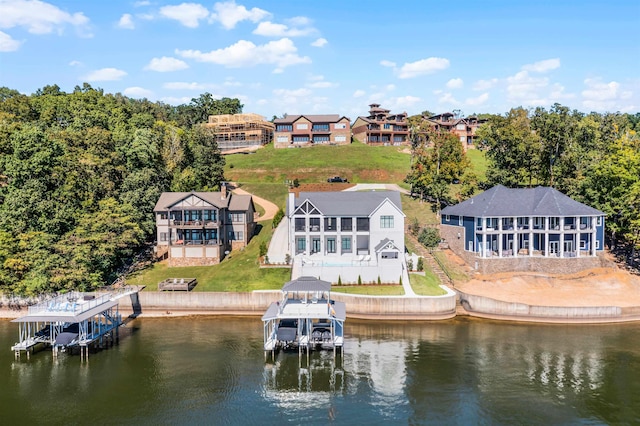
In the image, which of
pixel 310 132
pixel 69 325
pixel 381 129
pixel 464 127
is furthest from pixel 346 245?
pixel 464 127

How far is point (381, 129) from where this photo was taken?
132 metres

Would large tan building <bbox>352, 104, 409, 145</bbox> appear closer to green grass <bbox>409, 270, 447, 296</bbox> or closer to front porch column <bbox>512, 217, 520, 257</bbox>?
front porch column <bbox>512, 217, 520, 257</bbox>

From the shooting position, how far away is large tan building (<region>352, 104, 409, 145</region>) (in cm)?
13150

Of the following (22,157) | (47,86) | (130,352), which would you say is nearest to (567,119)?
(130,352)

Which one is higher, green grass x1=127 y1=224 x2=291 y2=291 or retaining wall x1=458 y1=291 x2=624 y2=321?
green grass x1=127 y1=224 x2=291 y2=291

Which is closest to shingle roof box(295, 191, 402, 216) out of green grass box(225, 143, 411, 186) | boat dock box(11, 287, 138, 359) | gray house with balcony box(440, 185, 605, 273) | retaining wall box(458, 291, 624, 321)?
gray house with balcony box(440, 185, 605, 273)

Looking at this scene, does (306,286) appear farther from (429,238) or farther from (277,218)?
(277,218)

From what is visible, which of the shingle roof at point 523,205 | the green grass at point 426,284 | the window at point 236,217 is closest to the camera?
the green grass at point 426,284

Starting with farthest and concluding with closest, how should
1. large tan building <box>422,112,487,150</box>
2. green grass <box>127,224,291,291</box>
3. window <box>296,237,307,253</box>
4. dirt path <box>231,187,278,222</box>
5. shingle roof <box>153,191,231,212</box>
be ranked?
large tan building <box>422,112,487,150</box>, dirt path <box>231,187,278,222</box>, shingle roof <box>153,191,231,212</box>, window <box>296,237,307,253</box>, green grass <box>127,224,291,291</box>

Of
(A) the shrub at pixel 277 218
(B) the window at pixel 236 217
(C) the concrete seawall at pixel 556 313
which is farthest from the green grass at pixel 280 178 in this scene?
(C) the concrete seawall at pixel 556 313

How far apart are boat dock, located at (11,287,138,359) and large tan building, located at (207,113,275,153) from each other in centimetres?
8334

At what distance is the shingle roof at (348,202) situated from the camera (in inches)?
2534

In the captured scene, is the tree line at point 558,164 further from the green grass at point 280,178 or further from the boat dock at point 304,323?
the boat dock at point 304,323

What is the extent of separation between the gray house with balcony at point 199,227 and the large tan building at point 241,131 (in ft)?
196
